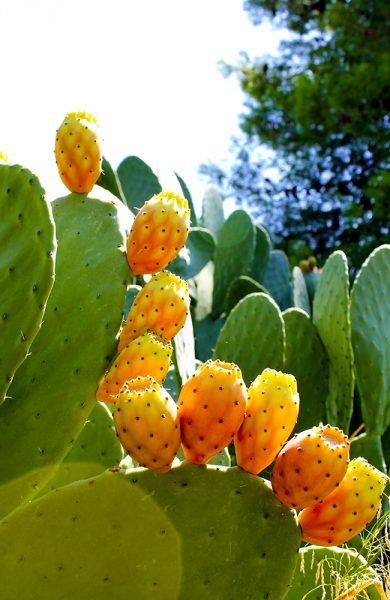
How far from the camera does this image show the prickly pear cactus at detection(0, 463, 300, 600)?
1.28 m

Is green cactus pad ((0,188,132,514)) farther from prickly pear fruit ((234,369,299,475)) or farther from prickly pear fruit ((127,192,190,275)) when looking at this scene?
prickly pear fruit ((234,369,299,475))

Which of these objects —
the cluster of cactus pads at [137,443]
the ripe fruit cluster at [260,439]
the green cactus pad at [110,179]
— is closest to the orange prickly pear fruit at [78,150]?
the cluster of cactus pads at [137,443]

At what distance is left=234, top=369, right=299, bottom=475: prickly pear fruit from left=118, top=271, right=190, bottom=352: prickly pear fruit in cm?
36

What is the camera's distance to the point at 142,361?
1.53 metres

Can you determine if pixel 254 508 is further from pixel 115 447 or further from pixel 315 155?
pixel 315 155

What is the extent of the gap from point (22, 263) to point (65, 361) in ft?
0.87

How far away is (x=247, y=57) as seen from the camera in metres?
13.2

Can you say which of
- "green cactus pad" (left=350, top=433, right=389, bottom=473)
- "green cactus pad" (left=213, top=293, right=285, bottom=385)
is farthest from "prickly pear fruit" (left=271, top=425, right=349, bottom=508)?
"green cactus pad" (left=350, top=433, right=389, bottom=473)

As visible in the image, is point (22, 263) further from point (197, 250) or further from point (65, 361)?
point (197, 250)

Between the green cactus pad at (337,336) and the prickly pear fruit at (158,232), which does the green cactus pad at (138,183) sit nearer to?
the green cactus pad at (337,336)

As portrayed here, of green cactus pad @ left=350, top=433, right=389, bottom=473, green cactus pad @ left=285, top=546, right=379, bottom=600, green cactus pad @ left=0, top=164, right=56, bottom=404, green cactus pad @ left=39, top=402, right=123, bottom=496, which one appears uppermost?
green cactus pad @ left=0, top=164, right=56, bottom=404

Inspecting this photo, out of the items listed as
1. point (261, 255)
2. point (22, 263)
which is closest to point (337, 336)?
point (22, 263)

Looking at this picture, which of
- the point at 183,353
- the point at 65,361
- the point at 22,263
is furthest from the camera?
the point at 183,353

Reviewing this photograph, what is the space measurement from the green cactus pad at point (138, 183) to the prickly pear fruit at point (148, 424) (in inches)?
97.5
